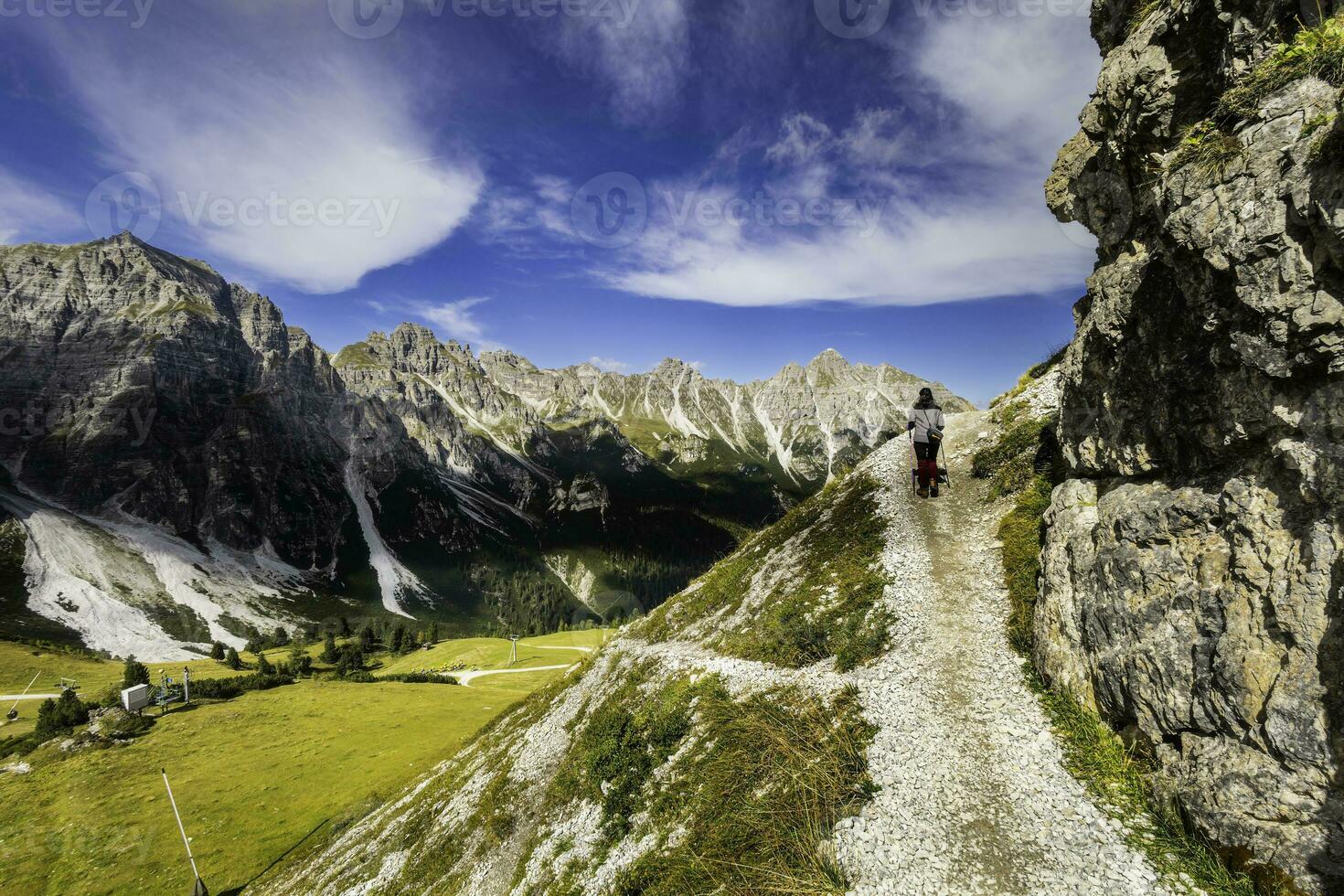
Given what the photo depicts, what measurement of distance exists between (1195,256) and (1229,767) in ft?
35.4

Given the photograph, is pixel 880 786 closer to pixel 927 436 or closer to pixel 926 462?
pixel 927 436

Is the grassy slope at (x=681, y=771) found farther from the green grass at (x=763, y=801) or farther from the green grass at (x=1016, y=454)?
the green grass at (x=1016, y=454)

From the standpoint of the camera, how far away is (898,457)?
3200 centimetres

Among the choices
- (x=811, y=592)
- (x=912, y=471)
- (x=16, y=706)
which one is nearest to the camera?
(x=811, y=592)

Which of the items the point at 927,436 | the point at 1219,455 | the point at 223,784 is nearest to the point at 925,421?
the point at 927,436

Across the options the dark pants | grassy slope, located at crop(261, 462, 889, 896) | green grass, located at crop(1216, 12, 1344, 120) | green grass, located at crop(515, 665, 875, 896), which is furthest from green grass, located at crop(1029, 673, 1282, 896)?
green grass, located at crop(1216, 12, 1344, 120)

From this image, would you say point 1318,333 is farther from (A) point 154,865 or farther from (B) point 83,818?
(B) point 83,818

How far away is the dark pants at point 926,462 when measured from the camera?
24.9m

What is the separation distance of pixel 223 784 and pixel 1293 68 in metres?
86.9

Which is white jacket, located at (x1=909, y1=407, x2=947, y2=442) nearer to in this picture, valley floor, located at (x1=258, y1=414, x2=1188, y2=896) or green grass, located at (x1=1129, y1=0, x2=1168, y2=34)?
valley floor, located at (x1=258, y1=414, x2=1188, y2=896)

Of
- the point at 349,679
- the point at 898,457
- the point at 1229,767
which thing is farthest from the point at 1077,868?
the point at 349,679

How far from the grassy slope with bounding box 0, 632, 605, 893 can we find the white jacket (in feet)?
135

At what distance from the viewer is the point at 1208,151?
1104 cm

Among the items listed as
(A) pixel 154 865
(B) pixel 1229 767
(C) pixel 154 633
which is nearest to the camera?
(B) pixel 1229 767
